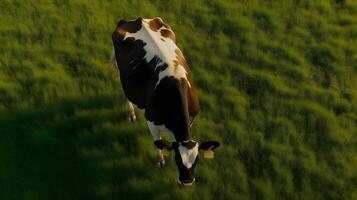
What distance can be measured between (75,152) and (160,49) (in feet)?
6.92

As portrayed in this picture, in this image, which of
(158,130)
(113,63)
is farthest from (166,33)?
(158,130)

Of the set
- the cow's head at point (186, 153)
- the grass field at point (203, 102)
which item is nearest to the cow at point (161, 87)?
the cow's head at point (186, 153)

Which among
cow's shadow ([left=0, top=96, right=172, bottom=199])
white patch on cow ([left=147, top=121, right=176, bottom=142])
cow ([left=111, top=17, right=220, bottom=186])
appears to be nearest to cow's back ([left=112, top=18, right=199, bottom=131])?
cow ([left=111, top=17, right=220, bottom=186])

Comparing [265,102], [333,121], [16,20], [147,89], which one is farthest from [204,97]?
[16,20]

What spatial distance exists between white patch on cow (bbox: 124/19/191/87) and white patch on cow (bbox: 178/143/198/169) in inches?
44.8

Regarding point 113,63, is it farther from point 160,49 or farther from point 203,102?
point 203,102

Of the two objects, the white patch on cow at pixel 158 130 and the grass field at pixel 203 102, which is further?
the grass field at pixel 203 102

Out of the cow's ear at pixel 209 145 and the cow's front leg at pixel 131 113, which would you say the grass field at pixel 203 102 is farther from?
the cow's ear at pixel 209 145

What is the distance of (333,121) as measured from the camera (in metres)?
8.03

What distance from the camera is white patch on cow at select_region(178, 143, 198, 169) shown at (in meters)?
6.14

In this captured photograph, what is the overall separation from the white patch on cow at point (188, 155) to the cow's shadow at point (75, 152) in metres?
1.12

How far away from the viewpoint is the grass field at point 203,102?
7.18 metres

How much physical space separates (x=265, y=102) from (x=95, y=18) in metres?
4.09

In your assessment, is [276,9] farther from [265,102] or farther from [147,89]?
[147,89]
